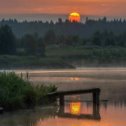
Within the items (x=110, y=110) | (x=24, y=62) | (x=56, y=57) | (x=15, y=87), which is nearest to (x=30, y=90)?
(x=15, y=87)

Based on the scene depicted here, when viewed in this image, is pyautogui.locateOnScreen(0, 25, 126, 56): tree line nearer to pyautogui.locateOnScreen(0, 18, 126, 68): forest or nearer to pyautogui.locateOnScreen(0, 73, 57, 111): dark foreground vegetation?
pyautogui.locateOnScreen(0, 18, 126, 68): forest

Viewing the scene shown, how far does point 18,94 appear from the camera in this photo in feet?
98.6

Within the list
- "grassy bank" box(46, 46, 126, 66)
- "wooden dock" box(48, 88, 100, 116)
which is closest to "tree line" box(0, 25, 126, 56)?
"grassy bank" box(46, 46, 126, 66)

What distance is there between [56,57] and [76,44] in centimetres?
2499

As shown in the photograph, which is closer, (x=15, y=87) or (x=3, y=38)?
(x=15, y=87)

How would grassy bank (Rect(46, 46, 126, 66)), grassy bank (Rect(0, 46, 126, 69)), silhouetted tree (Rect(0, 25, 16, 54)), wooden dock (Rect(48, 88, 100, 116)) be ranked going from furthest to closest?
grassy bank (Rect(46, 46, 126, 66)), silhouetted tree (Rect(0, 25, 16, 54)), grassy bank (Rect(0, 46, 126, 69)), wooden dock (Rect(48, 88, 100, 116))

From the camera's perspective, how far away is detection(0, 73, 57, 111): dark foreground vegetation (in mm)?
29297

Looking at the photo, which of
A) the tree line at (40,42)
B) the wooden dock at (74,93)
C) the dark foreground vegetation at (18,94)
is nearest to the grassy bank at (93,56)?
the tree line at (40,42)

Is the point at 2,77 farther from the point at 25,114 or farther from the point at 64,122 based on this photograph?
the point at 64,122

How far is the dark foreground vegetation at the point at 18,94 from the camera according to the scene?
29297 millimetres

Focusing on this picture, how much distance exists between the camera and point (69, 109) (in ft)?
104

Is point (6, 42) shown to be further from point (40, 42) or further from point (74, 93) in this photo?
point (74, 93)

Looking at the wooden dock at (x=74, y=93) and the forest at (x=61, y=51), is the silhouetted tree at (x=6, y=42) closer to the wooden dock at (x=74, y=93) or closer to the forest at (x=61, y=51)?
the forest at (x=61, y=51)

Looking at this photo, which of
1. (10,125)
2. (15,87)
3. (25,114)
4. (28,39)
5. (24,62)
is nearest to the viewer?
(10,125)
